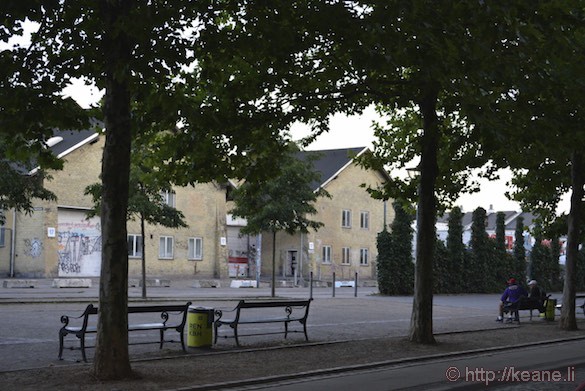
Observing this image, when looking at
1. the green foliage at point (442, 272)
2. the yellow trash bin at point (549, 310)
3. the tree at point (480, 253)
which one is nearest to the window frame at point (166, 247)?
the green foliage at point (442, 272)

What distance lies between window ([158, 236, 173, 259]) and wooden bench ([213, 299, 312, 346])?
28.8m

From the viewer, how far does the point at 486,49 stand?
38.0 ft

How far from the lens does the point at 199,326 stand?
14.6 m

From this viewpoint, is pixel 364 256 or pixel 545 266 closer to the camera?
pixel 545 266

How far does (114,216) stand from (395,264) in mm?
29278

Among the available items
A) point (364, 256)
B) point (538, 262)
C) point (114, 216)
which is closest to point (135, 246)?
point (364, 256)

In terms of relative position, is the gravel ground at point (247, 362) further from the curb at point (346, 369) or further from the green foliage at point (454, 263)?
the green foliage at point (454, 263)

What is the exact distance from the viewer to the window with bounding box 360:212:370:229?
68.5m

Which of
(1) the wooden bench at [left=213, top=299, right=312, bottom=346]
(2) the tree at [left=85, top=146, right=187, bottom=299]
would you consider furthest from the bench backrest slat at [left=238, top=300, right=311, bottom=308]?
(2) the tree at [left=85, top=146, right=187, bottom=299]

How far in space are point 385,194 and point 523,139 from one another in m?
5.76

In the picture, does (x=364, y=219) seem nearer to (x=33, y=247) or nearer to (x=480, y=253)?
(x=480, y=253)

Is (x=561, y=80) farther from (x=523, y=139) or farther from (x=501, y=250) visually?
(x=501, y=250)

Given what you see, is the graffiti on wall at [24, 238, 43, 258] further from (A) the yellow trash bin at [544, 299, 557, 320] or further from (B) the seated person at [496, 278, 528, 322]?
(A) the yellow trash bin at [544, 299, 557, 320]
